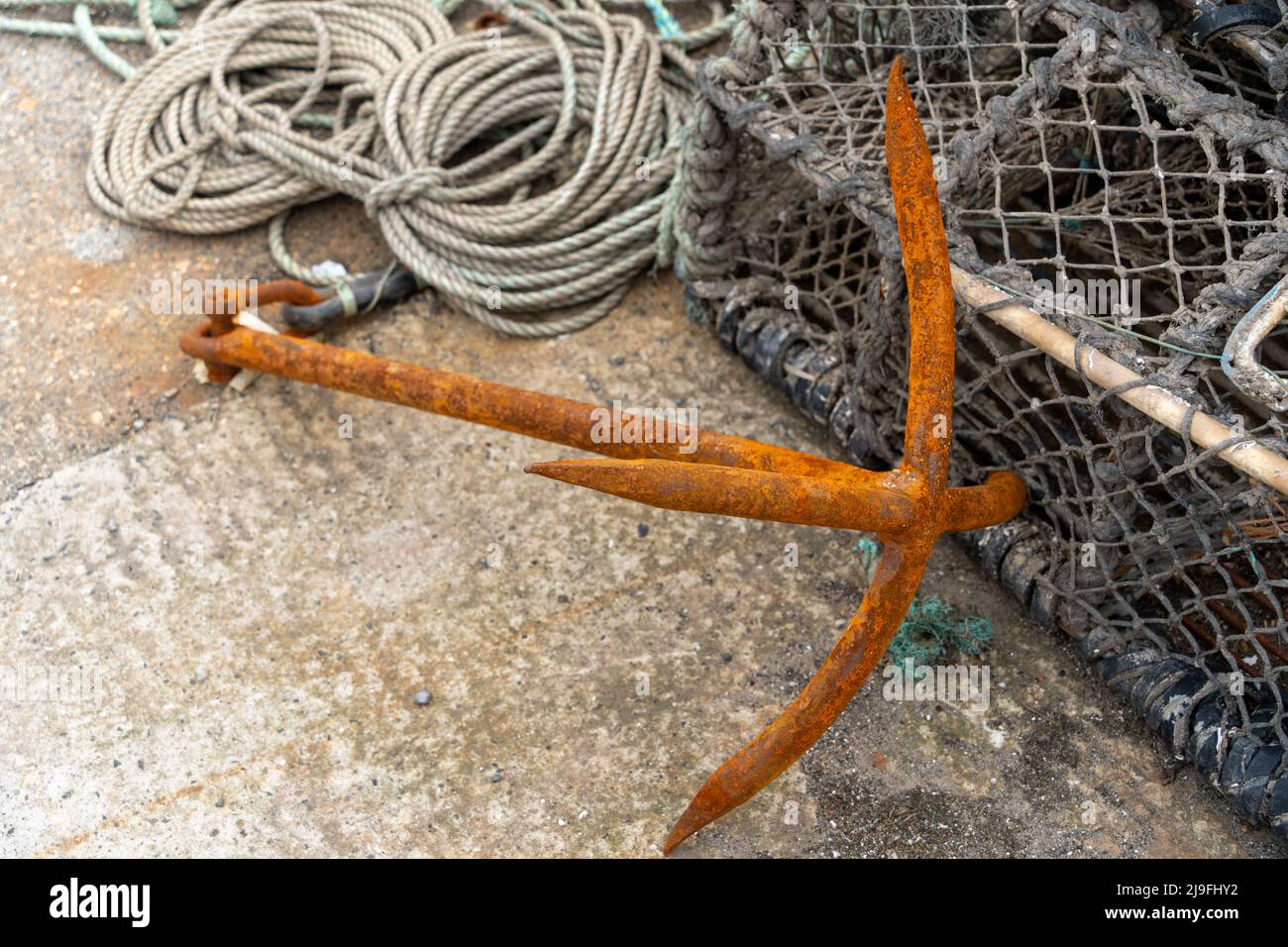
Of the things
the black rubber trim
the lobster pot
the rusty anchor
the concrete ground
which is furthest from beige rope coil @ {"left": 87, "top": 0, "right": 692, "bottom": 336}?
the black rubber trim

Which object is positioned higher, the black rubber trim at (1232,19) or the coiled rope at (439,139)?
the black rubber trim at (1232,19)

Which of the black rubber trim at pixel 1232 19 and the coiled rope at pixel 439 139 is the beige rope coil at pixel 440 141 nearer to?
the coiled rope at pixel 439 139

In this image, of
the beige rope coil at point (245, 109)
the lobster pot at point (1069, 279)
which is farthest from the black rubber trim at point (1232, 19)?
the beige rope coil at point (245, 109)

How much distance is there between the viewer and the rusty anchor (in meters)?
1.54

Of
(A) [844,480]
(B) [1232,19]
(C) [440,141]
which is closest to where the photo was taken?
(A) [844,480]

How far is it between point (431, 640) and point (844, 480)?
955 mm

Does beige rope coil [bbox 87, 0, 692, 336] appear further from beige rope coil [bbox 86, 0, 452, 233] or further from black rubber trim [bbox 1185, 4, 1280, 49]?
black rubber trim [bbox 1185, 4, 1280, 49]

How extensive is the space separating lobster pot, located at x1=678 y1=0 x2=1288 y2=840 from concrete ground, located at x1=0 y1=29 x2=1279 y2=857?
16cm

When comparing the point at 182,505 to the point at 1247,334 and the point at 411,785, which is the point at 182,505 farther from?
the point at 1247,334

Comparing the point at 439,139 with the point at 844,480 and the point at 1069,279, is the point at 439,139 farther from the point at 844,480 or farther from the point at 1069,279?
the point at 844,480

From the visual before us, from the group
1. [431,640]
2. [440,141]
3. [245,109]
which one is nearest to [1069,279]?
[431,640]

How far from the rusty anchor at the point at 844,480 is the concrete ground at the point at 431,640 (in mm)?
333

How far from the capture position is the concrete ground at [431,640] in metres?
2.12

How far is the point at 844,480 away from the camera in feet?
5.75
